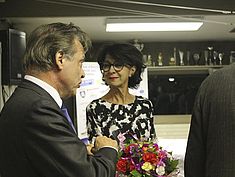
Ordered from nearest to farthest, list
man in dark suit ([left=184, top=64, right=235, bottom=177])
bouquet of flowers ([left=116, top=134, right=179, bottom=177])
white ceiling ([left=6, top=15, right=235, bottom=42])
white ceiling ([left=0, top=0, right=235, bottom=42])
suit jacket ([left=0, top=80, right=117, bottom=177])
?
suit jacket ([left=0, top=80, right=117, bottom=177]), man in dark suit ([left=184, top=64, right=235, bottom=177]), bouquet of flowers ([left=116, top=134, right=179, bottom=177]), white ceiling ([left=0, top=0, right=235, bottom=42]), white ceiling ([left=6, top=15, right=235, bottom=42])

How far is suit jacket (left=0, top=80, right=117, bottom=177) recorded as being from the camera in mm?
1188

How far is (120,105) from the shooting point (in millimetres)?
2402

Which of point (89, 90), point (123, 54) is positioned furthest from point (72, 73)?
point (89, 90)

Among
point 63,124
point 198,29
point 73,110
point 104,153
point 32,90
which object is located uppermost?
point 198,29

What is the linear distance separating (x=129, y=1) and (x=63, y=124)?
3178mm

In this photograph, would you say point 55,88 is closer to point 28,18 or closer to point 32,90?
point 32,90

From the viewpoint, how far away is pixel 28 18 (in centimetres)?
433

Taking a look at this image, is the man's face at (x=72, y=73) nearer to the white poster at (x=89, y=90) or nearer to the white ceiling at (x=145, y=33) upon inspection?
the white ceiling at (x=145, y=33)

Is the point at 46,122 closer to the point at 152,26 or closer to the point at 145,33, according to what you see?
the point at 152,26

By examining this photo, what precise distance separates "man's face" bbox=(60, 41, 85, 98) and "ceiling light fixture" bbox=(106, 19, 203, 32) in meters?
3.02

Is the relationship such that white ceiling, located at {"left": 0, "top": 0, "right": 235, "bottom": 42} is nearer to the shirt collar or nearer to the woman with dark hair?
the woman with dark hair

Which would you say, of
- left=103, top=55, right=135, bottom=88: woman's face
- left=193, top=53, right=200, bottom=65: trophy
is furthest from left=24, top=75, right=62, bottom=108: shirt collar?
left=193, top=53, right=200, bottom=65: trophy

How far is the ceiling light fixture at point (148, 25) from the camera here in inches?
172

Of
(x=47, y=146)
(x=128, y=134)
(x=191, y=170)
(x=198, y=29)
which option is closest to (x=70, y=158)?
(x=47, y=146)
